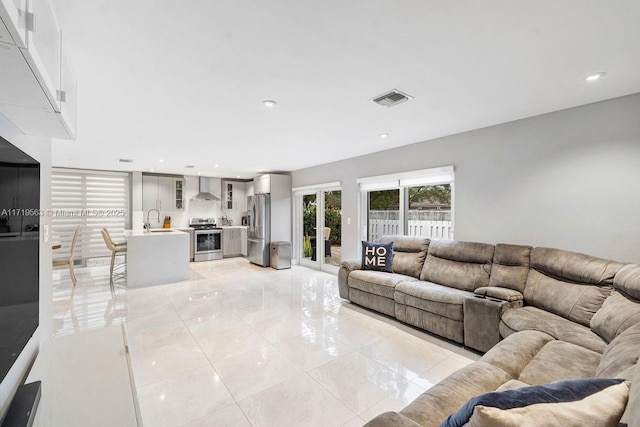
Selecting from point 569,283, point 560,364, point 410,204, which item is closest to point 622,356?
point 560,364

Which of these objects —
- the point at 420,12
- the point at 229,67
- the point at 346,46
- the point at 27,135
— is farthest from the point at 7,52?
the point at 420,12

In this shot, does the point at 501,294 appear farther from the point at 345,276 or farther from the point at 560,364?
the point at 345,276

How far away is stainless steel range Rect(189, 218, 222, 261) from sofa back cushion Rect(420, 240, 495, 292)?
5885 millimetres

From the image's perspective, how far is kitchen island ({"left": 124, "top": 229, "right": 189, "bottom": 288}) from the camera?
5.16m

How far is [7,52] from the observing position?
2.79 ft

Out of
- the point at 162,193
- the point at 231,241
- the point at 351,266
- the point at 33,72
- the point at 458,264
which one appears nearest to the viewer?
the point at 33,72

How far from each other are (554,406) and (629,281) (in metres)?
2.05

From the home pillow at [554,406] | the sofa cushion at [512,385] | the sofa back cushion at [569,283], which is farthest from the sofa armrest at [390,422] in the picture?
the sofa back cushion at [569,283]

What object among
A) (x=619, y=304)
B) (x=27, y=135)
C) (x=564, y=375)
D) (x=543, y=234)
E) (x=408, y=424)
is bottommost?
(x=564, y=375)

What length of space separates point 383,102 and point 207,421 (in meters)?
2.96

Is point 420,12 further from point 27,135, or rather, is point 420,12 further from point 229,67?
point 27,135

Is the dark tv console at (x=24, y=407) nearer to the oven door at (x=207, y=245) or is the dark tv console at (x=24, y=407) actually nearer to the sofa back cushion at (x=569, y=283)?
the sofa back cushion at (x=569, y=283)

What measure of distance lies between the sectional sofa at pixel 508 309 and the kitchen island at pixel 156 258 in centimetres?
332

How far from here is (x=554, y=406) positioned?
32.8 inches
